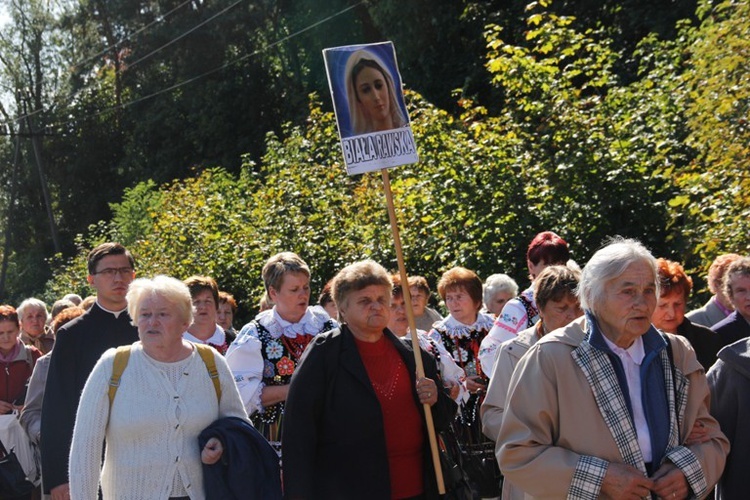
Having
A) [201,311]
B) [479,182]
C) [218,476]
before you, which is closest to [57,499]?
[218,476]

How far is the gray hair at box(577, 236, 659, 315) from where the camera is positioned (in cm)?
460

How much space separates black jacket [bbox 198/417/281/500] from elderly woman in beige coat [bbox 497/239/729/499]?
1.46m

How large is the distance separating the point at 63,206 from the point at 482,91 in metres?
25.6

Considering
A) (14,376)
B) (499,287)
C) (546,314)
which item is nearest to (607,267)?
(546,314)

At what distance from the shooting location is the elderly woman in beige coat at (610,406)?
14.6 feet

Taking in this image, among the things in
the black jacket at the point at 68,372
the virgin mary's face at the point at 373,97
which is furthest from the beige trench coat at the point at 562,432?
the black jacket at the point at 68,372

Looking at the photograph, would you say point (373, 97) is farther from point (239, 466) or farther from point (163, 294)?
point (239, 466)

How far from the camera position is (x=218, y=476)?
553cm

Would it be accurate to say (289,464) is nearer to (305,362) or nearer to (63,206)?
(305,362)

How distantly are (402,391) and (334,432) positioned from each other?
0.44m

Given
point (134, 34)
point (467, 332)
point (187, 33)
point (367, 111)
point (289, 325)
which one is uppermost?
point (134, 34)

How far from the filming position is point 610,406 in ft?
14.6

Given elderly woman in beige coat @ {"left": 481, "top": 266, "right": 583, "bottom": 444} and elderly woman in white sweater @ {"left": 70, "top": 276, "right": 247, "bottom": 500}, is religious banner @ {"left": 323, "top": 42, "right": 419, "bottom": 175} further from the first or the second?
elderly woman in white sweater @ {"left": 70, "top": 276, "right": 247, "bottom": 500}

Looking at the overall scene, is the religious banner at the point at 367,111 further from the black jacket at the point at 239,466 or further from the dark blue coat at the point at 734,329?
the dark blue coat at the point at 734,329
